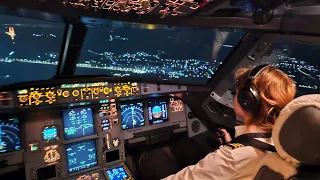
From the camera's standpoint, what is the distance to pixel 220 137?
8.34 feet

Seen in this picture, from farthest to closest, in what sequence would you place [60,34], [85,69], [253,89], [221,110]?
[221,110] < [85,69] < [60,34] < [253,89]

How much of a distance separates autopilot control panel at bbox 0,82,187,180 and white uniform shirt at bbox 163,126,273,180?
1843 mm

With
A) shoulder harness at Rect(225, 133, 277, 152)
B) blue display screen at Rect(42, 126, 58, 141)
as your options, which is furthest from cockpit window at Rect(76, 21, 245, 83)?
shoulder harness at Rect(225, 133, 277, 152)

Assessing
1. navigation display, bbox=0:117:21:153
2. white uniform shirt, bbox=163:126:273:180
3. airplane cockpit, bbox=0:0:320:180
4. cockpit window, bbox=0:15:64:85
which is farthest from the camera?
cockpit window, bbox=0:15:64:85

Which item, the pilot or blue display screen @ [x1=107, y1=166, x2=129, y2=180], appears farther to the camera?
blue display screen @ [x1=107, y1=166, x2=129, y2=180]

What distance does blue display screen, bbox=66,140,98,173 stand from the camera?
3.04m

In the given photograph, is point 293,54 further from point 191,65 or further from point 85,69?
point 85,69

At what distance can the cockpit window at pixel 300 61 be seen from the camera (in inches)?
122

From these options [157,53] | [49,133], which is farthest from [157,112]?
[49,133]

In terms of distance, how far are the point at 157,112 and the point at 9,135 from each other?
167cm

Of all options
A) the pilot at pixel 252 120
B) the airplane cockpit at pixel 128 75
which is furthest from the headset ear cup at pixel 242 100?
the airplane cockpit at pixel 128 75

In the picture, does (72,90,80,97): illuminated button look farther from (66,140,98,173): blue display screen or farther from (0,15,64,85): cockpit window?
(66,140,98,173): blue display screen

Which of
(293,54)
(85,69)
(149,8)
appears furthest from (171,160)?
(149,8)

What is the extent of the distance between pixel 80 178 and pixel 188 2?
2.08 metres
